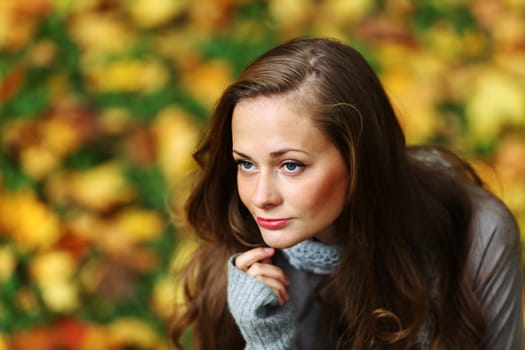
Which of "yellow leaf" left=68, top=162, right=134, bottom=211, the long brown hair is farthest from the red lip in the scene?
"yellow leaf" left=68, top=162, right=134, bottom=211

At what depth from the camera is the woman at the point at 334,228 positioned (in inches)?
53.6

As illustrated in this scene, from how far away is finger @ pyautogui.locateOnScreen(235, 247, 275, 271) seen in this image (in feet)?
5.12

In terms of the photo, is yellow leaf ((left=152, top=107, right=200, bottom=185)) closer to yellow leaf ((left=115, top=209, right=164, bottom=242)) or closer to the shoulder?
yellow leaf ((left=115, top=209, right=164, bottom=242))

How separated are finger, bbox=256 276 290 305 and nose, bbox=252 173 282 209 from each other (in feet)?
0.67

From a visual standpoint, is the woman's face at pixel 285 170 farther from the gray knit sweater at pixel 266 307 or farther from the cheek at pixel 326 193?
the gray knit sweater at pixel 266 307

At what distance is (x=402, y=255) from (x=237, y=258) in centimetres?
28

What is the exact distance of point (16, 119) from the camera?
104 inches

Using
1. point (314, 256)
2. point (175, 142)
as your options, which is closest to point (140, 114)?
point (175, 142)

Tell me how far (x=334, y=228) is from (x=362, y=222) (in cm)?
9

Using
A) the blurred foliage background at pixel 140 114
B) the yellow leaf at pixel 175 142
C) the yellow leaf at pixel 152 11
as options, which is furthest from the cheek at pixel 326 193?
the yellow leaf at pixel 152 11

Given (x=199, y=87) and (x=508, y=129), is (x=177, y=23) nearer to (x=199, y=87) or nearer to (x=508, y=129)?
(x=199, y=87)

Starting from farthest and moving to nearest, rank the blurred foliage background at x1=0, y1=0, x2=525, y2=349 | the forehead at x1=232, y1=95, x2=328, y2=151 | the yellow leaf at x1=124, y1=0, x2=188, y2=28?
the yellow leaf at x1=124, y1=0, x2=188, y2=28, the blurred foliage background at x1=0, y1=0, x2=525, y2=349, the forehead at x1=232, y1=95, x2=328, y2=151

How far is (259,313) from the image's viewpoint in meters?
1.54

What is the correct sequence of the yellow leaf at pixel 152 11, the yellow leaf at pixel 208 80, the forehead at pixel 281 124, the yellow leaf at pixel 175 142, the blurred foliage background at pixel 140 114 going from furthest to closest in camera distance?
the yellow leaf at pixel 152 11, the yellow leaf at pixel 208 80, the yellow leaf at pixel 175 142, the blurred foliage background at pixel 140 114, the forehead at pixel 281 124
